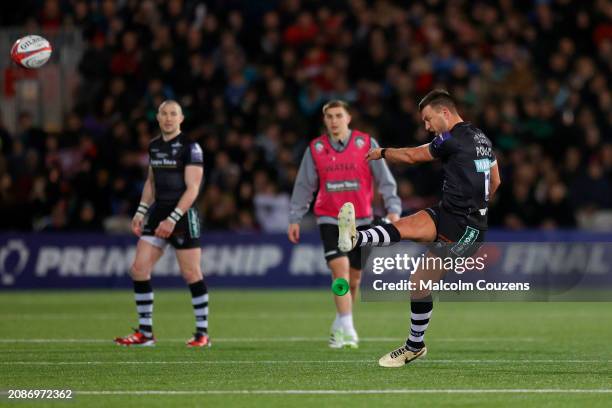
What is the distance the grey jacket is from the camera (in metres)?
13.7

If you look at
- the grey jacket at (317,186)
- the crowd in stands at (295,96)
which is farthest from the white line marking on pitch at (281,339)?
the crowd in stands at (295,96)

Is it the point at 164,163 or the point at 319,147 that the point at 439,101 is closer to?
the point at 319,147

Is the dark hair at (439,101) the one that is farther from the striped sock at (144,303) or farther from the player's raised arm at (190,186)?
the striped sock at (144,303)

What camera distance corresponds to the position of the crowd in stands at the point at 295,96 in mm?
23188

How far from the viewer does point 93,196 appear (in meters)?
23.2

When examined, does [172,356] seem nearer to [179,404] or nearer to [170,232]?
[170,232]

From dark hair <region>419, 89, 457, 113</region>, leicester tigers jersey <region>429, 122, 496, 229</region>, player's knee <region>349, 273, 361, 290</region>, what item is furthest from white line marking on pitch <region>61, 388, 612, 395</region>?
player's knee <region>349, 273, 361, 290</region>

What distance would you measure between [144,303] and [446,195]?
13.3 feet

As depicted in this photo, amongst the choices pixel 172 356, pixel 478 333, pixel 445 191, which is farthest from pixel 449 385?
pixel 478 333

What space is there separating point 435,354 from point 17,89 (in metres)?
15.2

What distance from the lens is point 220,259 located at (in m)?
23.0

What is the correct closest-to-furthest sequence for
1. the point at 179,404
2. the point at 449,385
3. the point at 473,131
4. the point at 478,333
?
the point at 179,404, the point at 449,385, the point at 473,131, the point at 478,333

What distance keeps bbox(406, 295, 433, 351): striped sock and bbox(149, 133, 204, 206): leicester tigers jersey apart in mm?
3233

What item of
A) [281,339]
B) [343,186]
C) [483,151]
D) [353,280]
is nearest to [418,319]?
[483,151]
